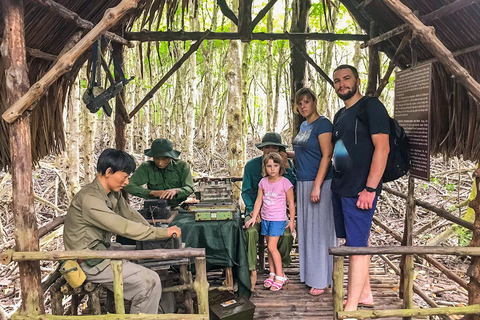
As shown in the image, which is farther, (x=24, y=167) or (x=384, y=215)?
(x=384, y=215)

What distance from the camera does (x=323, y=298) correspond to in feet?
12.9

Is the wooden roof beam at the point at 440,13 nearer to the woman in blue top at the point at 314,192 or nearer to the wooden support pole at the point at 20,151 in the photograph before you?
the woman in blue top at the point at 314,192

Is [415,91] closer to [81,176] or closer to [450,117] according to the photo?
[450,117]

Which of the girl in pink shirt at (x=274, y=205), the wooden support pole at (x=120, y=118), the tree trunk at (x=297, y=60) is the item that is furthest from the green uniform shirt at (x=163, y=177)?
the tree trunk at (x=297, y=60)

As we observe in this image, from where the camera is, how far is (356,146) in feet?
10.4

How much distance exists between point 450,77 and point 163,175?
365 cm

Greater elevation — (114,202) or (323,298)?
(114,202)

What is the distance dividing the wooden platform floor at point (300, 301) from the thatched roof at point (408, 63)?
5.57 feet

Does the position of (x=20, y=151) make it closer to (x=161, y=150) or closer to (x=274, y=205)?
(x=161, y=150)

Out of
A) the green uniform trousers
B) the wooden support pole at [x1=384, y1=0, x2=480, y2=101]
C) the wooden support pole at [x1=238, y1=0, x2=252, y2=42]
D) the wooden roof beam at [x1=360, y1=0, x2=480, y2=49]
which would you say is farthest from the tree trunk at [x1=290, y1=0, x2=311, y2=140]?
the wooden support pole at [x1=384, y1=0, x2=480, y2=101]

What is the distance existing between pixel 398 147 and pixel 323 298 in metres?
1.77

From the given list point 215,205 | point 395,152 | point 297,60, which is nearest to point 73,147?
point 297,60

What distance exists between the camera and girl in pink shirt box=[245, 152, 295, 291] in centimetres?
407

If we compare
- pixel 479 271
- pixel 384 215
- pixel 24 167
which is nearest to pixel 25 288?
pixel 24 167
